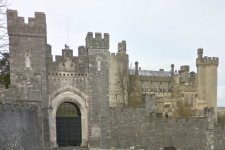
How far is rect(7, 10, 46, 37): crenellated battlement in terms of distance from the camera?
20906mm

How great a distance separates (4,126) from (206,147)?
52.1 feet

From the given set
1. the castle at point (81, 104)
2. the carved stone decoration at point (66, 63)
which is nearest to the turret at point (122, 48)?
the castle at point (81, 104)

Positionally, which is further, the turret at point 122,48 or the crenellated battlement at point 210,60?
the crenellated battlement at point 210,60

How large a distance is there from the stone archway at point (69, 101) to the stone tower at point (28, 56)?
1.03 metres

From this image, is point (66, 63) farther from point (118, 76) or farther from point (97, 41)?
point (118, 76)

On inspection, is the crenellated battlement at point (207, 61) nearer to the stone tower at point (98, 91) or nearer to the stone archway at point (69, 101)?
the stone tower at point (98, 91)

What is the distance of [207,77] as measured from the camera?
1832 inches

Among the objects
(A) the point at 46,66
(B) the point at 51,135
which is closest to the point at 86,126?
(B) the point at 51,135

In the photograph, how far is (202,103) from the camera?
4447 centimetres

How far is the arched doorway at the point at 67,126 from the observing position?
72.7 feet

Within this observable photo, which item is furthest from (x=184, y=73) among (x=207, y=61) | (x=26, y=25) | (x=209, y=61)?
(x=26, y=25)

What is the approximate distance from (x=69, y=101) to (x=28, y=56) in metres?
3.95

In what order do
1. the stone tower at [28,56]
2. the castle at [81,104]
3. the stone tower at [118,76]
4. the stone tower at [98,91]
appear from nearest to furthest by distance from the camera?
the stone tower at [28,56]
the castle at [81,104]
the stone tower at [98,91]
the stone tower at [118,76]

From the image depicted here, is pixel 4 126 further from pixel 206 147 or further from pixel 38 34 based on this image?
pixel 206 147
